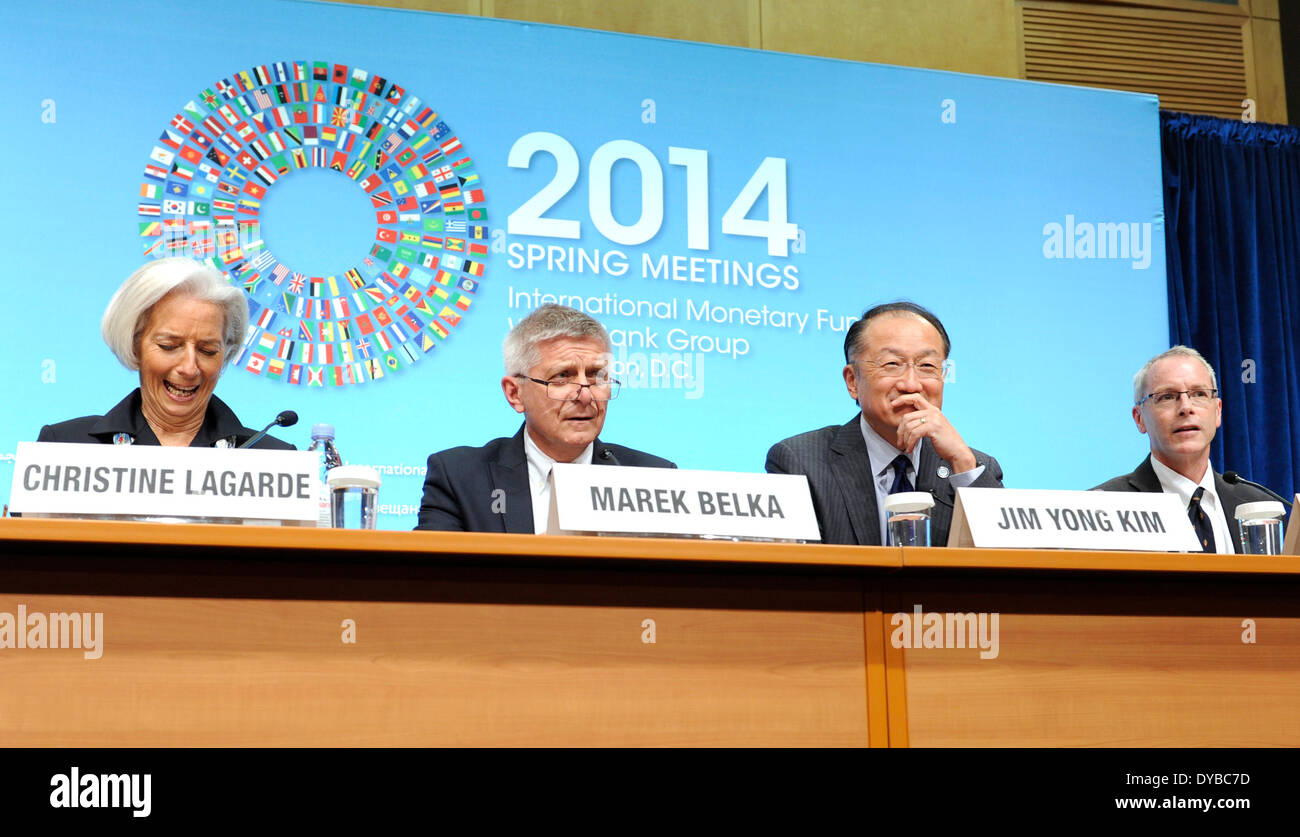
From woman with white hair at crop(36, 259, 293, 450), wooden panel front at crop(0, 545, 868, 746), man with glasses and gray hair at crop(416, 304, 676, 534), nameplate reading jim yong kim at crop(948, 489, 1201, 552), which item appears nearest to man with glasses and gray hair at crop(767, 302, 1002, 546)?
man with glasses and gray hair at crop(416, 304, 676, 534)

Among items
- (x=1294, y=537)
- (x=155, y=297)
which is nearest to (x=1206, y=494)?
(x=1294, y=537)

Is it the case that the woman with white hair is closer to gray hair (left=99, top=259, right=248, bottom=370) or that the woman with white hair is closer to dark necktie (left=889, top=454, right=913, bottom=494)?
gray hair (left=99, top=259, right=248, bottom=370)

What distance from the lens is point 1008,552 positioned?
148cm

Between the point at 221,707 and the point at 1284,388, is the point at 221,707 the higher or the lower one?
the lower one

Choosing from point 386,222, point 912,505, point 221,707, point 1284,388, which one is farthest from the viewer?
point 1284,388

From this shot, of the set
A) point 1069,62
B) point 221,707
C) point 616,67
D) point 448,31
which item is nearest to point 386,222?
point 448,31

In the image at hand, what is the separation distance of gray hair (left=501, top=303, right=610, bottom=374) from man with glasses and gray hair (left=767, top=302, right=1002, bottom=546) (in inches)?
15.6

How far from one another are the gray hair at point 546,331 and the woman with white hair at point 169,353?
44cm

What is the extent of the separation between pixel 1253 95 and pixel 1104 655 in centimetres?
371

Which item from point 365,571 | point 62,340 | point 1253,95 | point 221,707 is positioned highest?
point 1253,95

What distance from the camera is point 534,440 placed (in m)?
2.31

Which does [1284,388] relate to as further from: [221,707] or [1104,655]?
[221,707]

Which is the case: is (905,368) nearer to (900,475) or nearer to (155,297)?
(900,475)

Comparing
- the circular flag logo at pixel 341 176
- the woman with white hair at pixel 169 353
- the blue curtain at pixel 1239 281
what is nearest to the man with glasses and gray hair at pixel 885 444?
the woman with white hair at pixel 169 353
